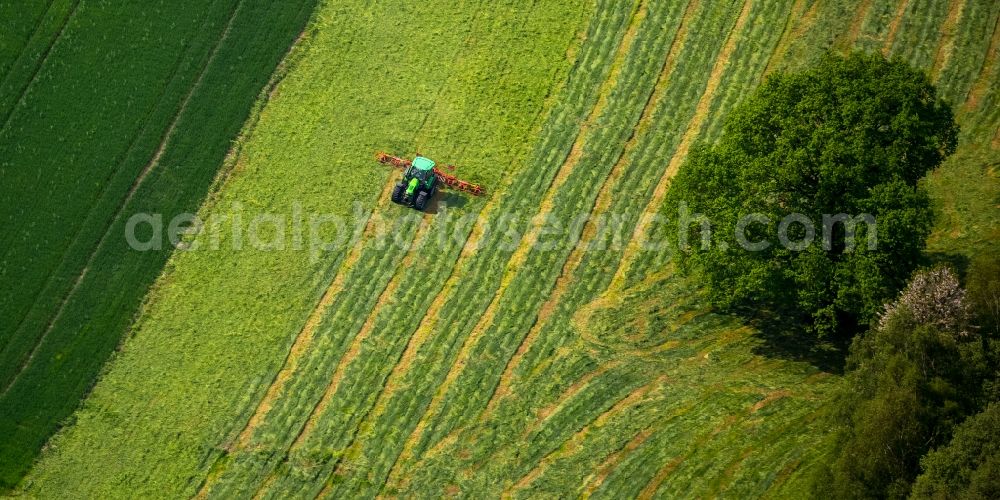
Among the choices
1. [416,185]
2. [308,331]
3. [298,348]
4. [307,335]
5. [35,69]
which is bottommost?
[298,348]

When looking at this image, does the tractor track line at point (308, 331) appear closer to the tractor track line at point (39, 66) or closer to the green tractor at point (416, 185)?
the green tractor at point (416, 185)

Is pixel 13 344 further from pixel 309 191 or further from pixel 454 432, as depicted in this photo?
pixel 454 432

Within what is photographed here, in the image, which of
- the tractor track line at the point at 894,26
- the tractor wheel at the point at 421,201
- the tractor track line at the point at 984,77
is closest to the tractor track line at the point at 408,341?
the tractor wheel at the point at 421,201

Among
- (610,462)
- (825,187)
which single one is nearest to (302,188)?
(610,462)

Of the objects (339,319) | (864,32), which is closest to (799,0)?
(864,32)

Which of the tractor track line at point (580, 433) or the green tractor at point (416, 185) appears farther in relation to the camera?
the green tractor at point (416, 185)

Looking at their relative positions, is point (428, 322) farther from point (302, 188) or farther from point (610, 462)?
point (610, 462)

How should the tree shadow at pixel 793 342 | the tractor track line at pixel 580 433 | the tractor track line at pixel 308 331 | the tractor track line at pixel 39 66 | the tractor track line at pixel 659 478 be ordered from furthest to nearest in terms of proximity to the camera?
the tractor track line at pixel 39 66 < the tractor track line at pixel 308 331 < the tree shadow at pixel 793 342 < the tractor track line at pixel 580 433 < the tractor track line at pixel 659 478
